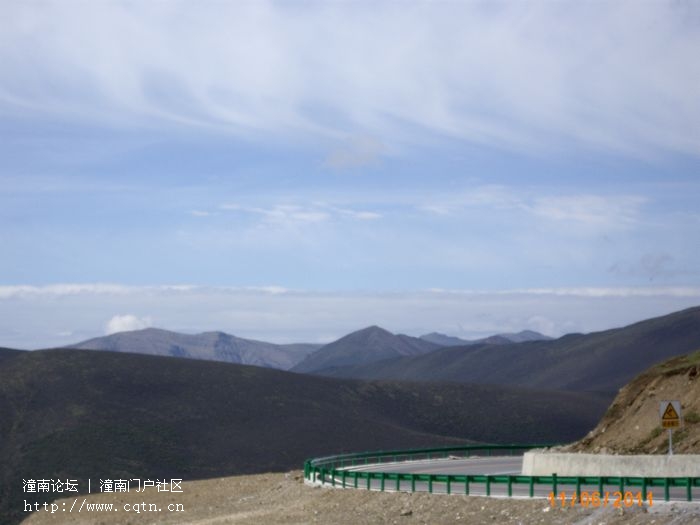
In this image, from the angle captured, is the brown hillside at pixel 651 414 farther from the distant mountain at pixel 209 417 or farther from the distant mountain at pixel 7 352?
the distant mountain at pixel 7 352

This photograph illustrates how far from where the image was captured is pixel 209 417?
111812 mm

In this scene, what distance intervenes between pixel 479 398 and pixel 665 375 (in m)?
115

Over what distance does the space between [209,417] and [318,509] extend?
8056cm

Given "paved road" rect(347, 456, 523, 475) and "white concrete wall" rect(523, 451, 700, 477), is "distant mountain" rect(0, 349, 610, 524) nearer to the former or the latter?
"paved road" rect(347, 456, 523, 475)

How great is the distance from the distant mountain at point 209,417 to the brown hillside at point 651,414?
146 feet

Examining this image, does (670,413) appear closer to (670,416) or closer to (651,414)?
(670,416)

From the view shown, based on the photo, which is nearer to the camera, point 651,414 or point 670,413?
point 670,413

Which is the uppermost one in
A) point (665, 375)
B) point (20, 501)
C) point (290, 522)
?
point (665, 375)

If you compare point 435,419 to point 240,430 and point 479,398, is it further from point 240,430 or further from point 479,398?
point 240,430

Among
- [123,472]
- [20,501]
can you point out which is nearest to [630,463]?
[20,501]

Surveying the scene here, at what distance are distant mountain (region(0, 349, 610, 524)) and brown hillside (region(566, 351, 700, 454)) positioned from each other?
44.5 meters

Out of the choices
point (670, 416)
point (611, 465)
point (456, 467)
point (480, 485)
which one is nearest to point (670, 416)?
point (670, 416)

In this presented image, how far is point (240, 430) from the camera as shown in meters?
107
